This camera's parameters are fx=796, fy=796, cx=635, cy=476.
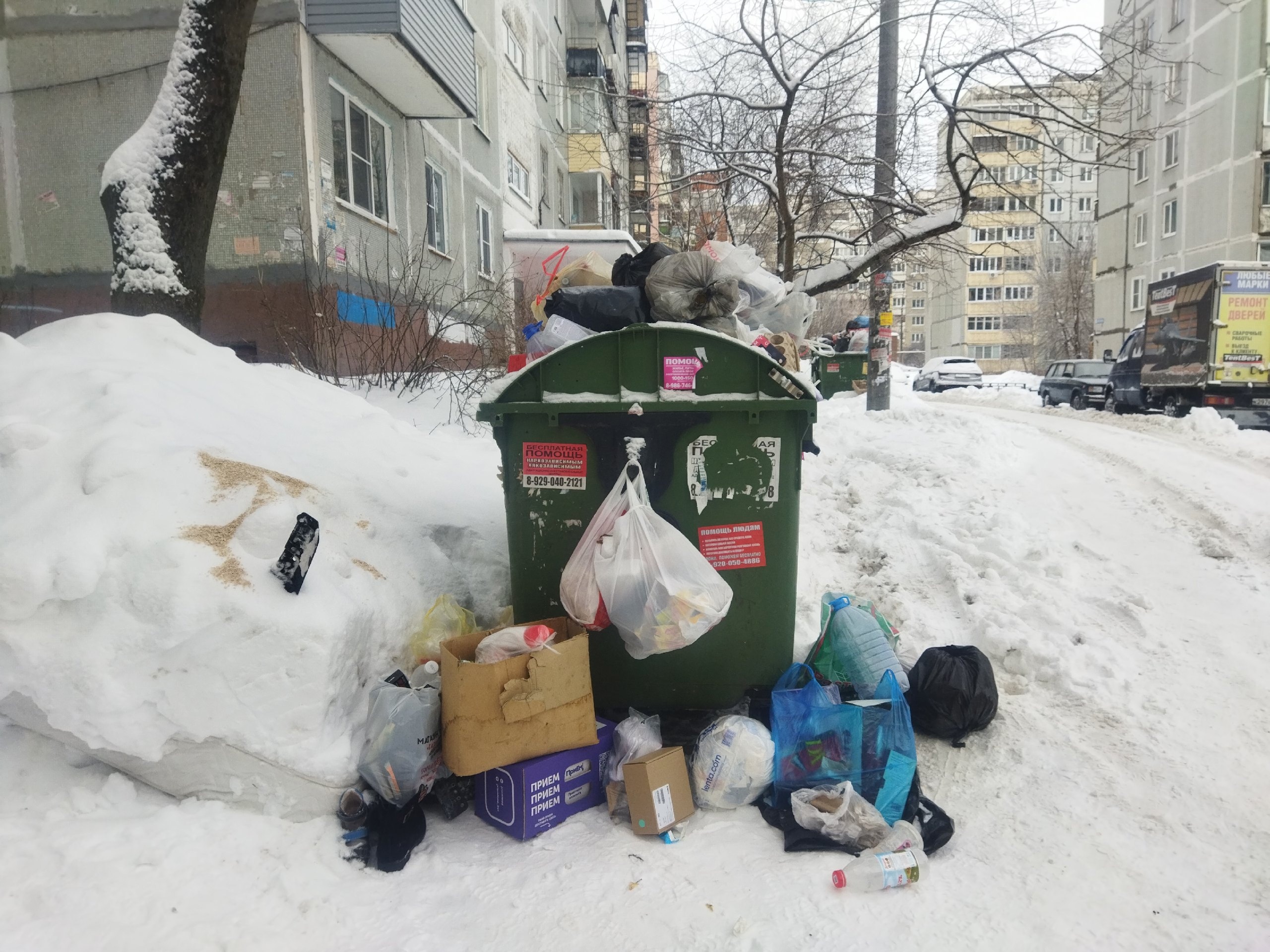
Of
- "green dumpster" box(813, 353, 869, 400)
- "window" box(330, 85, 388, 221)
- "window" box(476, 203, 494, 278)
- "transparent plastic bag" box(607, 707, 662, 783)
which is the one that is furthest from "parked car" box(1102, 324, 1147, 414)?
"transparent plastic bag" box(607, 707, 662, 783)

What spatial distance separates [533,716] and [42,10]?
34.2 feet

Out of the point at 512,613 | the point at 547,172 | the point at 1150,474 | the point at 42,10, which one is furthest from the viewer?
the point at 547,172

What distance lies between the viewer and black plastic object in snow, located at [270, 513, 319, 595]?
2.56 metres

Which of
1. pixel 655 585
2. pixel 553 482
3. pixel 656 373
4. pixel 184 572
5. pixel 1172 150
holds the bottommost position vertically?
pixel 655 585

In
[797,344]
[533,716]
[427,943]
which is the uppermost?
[797,344]

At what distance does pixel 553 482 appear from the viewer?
2996mm

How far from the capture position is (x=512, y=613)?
10.6 feet

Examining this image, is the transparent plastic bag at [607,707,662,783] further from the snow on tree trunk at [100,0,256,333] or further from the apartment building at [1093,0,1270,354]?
the apartment building at [1093,0,1270,354]

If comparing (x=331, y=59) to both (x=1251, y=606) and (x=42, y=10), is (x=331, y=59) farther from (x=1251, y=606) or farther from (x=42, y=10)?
(x=1251, y=606)

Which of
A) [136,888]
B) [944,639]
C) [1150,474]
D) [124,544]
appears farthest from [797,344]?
[1150,474]

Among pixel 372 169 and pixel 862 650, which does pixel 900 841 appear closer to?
pixel 862 650

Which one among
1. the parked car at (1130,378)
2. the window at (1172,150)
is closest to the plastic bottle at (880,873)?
the parked car at (1130,378)

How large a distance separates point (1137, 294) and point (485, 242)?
27.1 meters

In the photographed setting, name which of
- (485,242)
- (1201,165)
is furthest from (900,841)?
(1201,165)
